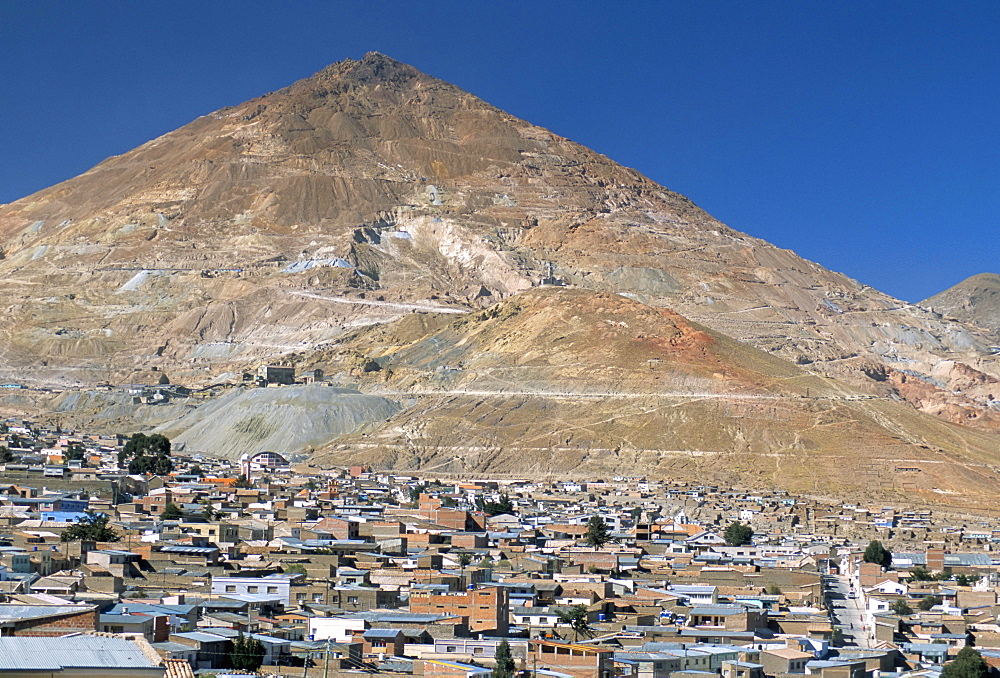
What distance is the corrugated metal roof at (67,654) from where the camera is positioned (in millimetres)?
23359

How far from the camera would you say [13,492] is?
74750mm

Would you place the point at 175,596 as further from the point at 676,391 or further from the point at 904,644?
the point at 676,391

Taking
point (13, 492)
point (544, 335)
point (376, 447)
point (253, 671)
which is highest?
point (544, 335)

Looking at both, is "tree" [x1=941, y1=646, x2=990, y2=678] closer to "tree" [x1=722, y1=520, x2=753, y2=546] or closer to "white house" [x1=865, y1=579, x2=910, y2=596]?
"white house" [x1=865, y1=579, x2=910, y2=596]

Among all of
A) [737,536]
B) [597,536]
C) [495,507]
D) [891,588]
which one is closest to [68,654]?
[891,588]

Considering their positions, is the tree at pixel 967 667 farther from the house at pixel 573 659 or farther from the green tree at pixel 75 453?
the green tree at pixel 75 453

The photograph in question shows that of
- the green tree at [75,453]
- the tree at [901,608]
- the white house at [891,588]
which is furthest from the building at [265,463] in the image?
the tree at [901,608]

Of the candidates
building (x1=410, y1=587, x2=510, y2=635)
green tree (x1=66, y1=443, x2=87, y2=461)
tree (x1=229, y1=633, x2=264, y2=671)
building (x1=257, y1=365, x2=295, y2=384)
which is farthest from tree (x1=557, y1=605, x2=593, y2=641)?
building (x1=257, y1=365, x2=295, y2=384)

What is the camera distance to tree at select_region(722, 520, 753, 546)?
81250mm

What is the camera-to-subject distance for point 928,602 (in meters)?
59.5

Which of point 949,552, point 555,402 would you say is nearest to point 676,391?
point 555,402

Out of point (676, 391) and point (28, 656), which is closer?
point (28, 656)

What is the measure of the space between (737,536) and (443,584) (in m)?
32.9

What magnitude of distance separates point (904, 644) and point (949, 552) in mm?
36101
